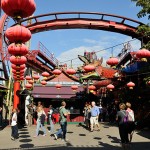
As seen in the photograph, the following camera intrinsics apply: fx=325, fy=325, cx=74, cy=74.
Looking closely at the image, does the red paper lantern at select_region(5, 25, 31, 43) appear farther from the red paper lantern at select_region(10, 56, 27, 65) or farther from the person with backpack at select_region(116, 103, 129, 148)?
the person with backpack at select_region(116, 103, 129, 148)

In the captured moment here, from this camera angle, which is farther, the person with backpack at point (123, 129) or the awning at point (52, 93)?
the awning at point (52, 93)

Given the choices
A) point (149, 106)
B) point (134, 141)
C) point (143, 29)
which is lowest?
point (134, 141)

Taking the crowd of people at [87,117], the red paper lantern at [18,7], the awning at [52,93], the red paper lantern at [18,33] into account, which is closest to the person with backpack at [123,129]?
the crowd of people at [87,117]

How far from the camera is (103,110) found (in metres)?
27.9

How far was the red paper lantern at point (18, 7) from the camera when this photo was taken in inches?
264

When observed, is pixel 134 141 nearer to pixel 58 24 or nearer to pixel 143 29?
pixel 143 29

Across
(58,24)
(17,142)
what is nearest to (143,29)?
(58,24)

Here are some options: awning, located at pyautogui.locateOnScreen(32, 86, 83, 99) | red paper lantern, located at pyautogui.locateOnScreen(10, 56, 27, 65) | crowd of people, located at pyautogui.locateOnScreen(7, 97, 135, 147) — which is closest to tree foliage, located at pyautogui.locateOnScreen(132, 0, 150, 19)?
crowd of people, located at pyautogui.locateOnScreen(7, 97, 135, 147)

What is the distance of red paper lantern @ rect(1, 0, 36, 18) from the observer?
6707 mm

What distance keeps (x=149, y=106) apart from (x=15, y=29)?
13.8 meters

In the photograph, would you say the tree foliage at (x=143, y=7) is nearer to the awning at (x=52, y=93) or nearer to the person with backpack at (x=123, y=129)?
the person with backpack at (x=123, y=129)

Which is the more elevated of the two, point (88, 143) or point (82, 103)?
point (82, 103)

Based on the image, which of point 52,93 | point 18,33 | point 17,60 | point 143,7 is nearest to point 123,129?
point 17,60

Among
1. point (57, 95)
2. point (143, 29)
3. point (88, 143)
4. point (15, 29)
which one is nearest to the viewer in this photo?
point (15, 29)
